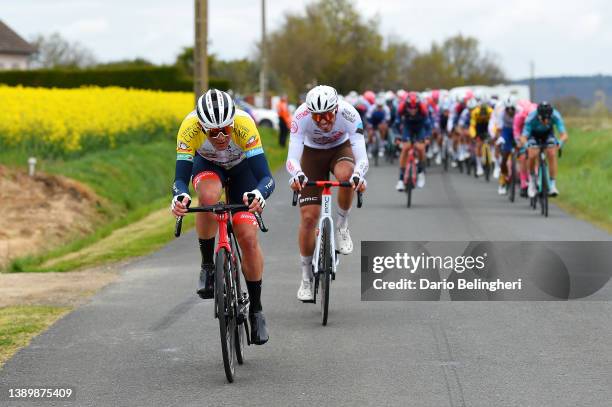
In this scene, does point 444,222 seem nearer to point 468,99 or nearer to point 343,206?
point 343,206

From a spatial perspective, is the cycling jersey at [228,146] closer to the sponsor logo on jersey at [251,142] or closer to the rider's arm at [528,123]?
the sponsor logo on jersey at [251,142]

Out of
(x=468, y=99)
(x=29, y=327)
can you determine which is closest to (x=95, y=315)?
(x=29, y=327)

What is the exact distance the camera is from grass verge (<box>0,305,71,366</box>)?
30.3 feet

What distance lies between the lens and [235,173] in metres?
8.91

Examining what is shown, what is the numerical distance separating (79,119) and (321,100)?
65.3 ft

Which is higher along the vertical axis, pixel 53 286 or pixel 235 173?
pixel 235 173

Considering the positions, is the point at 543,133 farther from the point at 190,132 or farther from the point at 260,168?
the point at 190,132

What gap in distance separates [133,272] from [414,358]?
18.9 ft

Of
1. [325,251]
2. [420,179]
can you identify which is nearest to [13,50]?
[420,179]

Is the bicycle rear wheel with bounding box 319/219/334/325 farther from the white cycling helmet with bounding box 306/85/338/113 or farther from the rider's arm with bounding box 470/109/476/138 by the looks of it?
the rider's arm with bounding box 470/109/476/138

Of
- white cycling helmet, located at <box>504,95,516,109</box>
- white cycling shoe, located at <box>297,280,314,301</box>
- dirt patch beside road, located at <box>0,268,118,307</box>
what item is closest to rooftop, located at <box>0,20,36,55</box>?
white cycling helmet, located at <box>504,95,516,109</box>

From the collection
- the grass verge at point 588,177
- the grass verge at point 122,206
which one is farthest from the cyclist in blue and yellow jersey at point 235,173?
the grass verge at point 588,177

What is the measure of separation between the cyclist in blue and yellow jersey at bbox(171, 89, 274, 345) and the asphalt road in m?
0.55

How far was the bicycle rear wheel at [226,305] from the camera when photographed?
7684 mm
